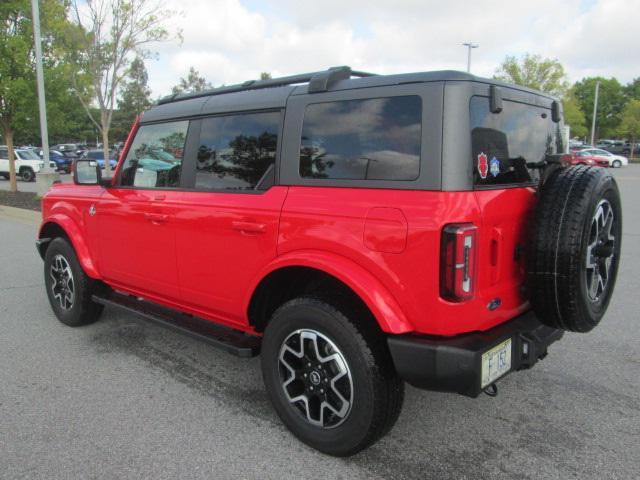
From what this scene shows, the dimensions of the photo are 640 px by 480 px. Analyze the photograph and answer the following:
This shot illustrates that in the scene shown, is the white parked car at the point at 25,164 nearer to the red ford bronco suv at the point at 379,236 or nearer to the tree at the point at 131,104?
the red ford bronco suv at the point at 379,236

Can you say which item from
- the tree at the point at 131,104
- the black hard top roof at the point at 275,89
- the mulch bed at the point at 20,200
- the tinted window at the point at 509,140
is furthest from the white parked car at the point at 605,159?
the tree at the point at 131,104

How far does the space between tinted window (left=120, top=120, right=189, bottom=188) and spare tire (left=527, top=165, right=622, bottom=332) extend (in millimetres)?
2322

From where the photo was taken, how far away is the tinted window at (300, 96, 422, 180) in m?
2.41

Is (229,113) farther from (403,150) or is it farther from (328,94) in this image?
(403,150)

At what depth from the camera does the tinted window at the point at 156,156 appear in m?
3.59

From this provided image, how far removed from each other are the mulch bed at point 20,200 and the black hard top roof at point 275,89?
10783mm

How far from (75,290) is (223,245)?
2194mm

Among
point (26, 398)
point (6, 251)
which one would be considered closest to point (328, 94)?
point (26, 398)

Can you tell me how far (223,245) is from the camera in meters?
3.14

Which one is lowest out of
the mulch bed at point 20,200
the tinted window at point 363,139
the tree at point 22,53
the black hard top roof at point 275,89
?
the mulch bed at point 20,200

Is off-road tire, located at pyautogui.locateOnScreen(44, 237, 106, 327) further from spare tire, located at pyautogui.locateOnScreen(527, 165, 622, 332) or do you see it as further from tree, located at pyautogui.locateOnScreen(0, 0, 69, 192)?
tree, located at pyautogui.locateOnScreen(0, 0, 69, 192)

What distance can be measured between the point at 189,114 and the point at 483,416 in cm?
274

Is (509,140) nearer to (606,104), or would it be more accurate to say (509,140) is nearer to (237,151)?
(237,151)

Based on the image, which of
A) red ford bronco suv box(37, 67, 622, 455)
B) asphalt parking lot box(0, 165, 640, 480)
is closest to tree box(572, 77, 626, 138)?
asphalt parking lot box(0, 165, 640, 480)
